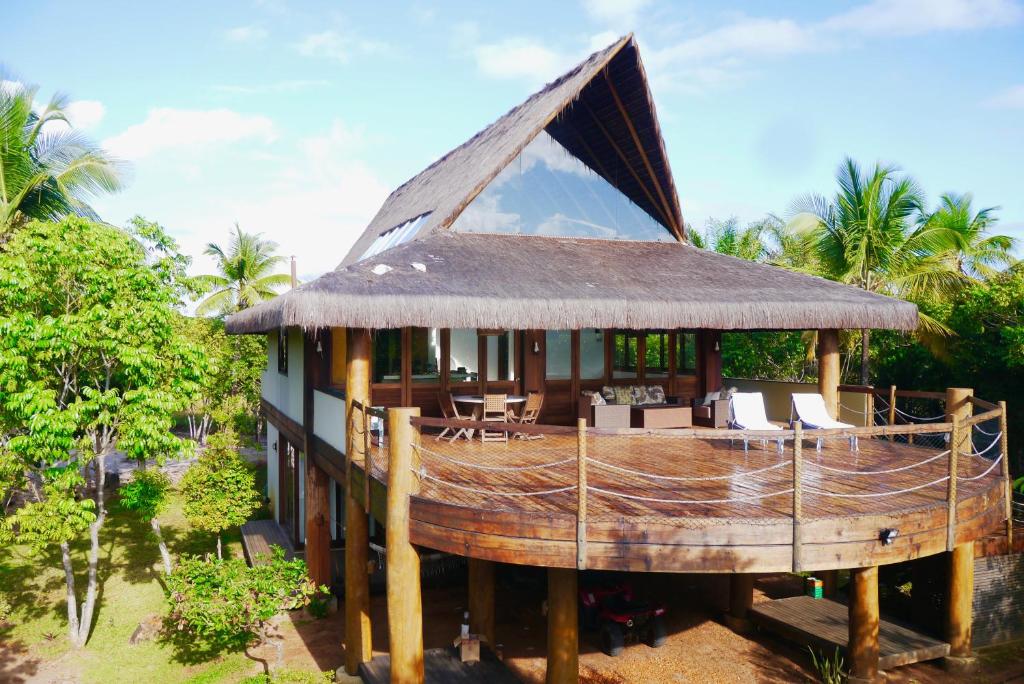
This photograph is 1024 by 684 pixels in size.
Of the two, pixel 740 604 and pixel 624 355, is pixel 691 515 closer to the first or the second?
pixel 740 604

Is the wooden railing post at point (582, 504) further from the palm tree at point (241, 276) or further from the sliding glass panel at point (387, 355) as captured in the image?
the palm tree at point (241, 276)

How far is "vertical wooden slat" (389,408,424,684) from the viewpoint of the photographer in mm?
7441

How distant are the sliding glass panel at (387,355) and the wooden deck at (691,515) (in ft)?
9.61

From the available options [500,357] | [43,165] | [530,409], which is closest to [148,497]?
[500,357]

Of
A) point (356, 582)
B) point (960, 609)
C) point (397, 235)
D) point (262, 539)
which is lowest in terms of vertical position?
point (262, 539)

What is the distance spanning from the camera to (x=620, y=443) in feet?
36.8

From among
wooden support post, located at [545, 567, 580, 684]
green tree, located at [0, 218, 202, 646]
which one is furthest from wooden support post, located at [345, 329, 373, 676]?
green tree, located at [0, 218, 202, 646]

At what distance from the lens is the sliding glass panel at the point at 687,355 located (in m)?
14.6

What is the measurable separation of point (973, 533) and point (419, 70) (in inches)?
795

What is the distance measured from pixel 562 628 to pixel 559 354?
6.28 metres

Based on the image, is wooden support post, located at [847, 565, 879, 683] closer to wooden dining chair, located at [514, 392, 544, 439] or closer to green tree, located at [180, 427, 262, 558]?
wooden dining chair, located at [514, 392, 544, 439]

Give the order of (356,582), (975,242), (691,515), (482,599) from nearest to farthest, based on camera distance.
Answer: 1. (691,515)
2. (356,582)
3. (482,599)
4. (975,242)

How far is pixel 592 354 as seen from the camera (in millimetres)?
13578

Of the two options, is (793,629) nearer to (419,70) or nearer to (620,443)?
(620,443)
